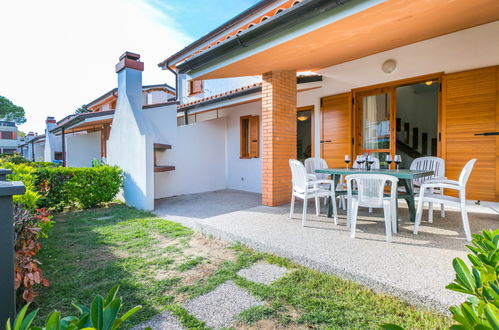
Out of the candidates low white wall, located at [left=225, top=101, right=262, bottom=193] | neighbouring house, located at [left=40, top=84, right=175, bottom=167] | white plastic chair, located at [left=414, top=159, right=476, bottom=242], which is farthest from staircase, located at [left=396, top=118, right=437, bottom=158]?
neighbouring house, located at [left=40, top=84, right=175, bottom=167]

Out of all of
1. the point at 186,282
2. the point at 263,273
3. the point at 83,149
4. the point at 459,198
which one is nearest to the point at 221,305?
the point at 186,282

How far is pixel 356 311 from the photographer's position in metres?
2.29

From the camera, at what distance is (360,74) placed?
22.9ft

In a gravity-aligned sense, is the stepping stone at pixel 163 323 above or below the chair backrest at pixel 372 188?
below

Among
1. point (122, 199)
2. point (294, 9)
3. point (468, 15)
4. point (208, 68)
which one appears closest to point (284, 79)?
point (208, 68)

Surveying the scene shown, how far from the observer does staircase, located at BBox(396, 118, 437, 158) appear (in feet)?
37.2

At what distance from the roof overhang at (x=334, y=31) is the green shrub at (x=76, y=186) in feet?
12.6

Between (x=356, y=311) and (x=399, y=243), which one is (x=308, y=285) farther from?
(x=399, y=243)

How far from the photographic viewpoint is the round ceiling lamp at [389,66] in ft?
21.1

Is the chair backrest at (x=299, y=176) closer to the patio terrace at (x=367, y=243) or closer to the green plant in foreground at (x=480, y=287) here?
the patio terrace at (x=367, y=243)

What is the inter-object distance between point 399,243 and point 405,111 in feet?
31.2

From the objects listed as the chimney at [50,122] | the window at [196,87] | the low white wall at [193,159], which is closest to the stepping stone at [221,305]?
the low white wall at [193,159]

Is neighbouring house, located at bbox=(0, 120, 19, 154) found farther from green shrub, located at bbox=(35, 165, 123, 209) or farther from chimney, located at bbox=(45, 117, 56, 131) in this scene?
green shrub, located at bbox=(35, 165, 123, 209)

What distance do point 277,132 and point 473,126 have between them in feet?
13.7
